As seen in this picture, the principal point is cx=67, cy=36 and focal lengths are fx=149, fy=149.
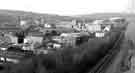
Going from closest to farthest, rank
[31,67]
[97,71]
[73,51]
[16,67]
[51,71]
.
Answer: [16,67], [31,67], [51,71], [97,71], [73,51]

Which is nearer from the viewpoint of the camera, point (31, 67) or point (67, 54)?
point (31, 67)

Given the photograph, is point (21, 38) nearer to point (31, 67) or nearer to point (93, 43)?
point (93, 43)

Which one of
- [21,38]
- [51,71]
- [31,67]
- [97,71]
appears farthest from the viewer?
[21,38]

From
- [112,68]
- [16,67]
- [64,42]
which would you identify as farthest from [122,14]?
[16,67]

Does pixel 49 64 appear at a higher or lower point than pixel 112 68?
higher

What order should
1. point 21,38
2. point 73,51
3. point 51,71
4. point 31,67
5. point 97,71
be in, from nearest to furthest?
1. point 31,67
2. point 51,71
3. point 97,71
4. point 73,51
5. point 21,38

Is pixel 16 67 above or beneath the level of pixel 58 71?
above

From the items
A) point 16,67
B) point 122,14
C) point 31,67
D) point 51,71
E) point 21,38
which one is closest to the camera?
point 16,67

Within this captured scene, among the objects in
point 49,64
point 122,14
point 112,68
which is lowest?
point 112,68

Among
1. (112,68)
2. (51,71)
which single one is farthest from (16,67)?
(112,68)

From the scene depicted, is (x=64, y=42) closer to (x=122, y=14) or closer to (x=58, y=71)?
(x=58, y=71)
